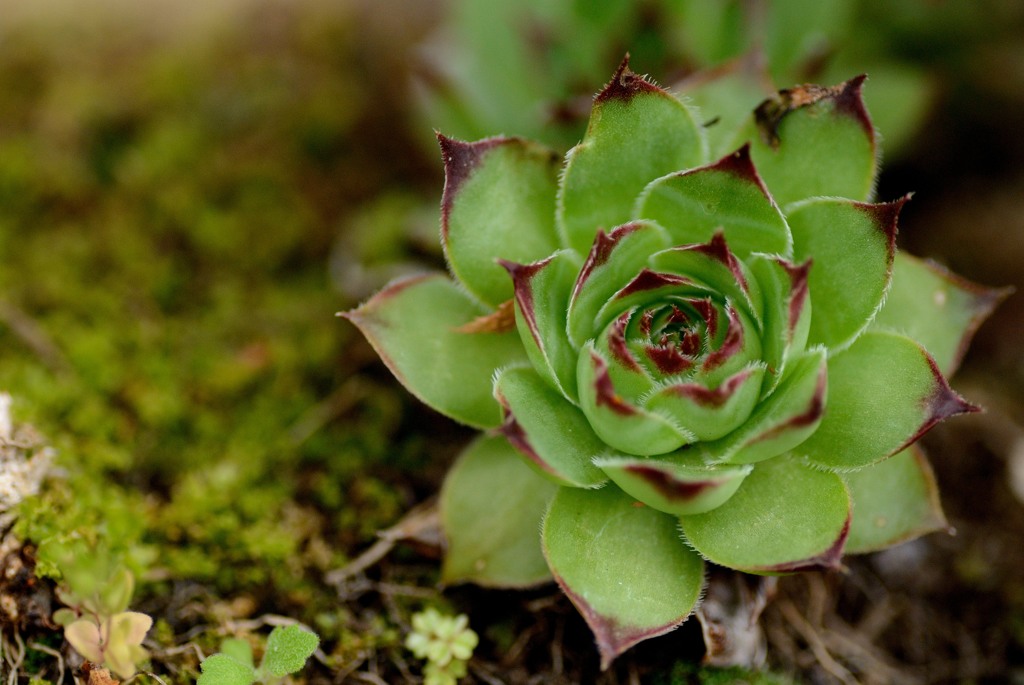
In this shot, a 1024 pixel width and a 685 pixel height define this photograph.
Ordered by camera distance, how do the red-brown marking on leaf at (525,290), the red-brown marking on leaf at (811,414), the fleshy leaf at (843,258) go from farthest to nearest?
1. the fleshy leaf at (843,258)
2. the red-brown marking on leaf at (525,290)
3. the red-brown marking on leaf at (811,414)

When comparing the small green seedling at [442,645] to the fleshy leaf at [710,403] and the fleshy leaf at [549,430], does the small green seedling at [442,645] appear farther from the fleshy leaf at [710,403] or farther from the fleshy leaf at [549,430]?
the fleshy leaf at [710,403]

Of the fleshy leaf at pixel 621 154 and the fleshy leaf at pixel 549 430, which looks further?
the fleshy leaf at pixel 621 154

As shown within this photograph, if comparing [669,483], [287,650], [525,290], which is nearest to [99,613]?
[287,650]

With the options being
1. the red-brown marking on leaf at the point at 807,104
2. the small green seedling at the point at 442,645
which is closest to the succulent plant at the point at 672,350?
the red-brown marking on leaf at the point at 807,104

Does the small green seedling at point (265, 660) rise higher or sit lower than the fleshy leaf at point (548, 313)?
lower

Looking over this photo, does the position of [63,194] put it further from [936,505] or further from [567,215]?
[936,505]

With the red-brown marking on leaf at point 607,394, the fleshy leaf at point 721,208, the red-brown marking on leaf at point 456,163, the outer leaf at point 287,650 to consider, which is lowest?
the outer leaf at point 287,650

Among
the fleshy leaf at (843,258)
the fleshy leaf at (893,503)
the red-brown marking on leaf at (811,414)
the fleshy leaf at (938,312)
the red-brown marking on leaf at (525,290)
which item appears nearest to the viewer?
the red-brown marking on leaf at (811,414)
